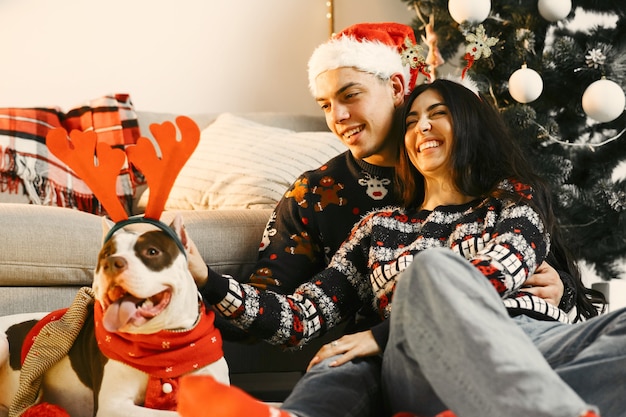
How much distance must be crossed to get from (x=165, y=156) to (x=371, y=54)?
0.82m

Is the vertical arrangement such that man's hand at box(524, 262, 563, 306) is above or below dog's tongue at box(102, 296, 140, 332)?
below

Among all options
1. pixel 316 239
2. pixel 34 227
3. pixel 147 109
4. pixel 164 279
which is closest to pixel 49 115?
pixel 147 109

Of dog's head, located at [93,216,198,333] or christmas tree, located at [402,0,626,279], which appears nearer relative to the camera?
dog's head, located at [93,216,198,333]

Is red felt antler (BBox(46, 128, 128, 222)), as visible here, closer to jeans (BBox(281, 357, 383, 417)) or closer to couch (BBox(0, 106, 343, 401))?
jeans (BBox(281, 357, 383, 417))

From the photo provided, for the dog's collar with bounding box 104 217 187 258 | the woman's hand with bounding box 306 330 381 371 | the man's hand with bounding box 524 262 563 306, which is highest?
the dog's collar with bounding box 104 217 187 258

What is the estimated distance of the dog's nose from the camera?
1.20 metres

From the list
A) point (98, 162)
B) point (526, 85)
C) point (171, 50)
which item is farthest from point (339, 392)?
point (171, 50)

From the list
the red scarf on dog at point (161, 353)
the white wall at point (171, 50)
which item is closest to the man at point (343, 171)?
the red scarf on dog at point (161, 353)

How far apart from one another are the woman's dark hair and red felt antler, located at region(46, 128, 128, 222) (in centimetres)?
68

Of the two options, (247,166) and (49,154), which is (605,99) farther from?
(49,154)

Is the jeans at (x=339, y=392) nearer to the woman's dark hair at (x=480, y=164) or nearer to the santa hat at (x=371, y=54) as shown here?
the woman's dark hair at (x=480, y=164)

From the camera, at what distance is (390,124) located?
6.30 ft

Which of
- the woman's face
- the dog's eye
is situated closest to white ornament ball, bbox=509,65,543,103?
the woman's face

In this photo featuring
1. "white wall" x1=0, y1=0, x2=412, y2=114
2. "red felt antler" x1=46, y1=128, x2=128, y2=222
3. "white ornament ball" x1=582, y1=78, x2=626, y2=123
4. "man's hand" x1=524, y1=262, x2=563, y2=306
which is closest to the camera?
"red felt antler" x1=46, y1=128, x2=128, y2=222
